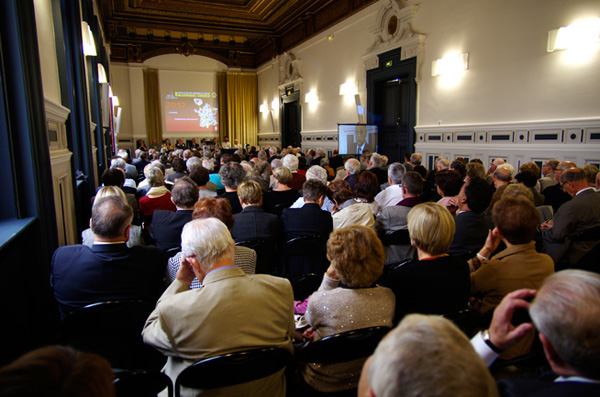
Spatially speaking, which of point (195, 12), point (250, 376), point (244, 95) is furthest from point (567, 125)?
point (244, 95)

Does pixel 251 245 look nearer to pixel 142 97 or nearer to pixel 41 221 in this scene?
pixel 41 221

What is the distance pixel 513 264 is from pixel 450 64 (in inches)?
254

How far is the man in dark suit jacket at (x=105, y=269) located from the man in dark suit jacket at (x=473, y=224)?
2.06 m

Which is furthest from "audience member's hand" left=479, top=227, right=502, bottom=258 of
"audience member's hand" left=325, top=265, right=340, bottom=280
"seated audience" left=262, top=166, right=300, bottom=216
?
"seated audience" left=262, top=166, right=300, bottom=216

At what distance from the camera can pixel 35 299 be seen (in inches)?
93.0

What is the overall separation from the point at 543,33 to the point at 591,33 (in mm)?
777

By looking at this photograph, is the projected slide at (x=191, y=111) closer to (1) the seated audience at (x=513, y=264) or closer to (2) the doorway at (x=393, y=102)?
(2) the doorway at (x=393, y=102)

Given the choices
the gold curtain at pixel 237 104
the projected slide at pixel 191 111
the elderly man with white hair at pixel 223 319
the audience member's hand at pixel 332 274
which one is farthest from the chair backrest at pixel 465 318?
the projected slide at pixel 191 111

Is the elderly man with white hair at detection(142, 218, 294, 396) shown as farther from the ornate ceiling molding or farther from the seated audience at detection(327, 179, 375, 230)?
the ornate ceiling molding

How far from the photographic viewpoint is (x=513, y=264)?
1.93 m

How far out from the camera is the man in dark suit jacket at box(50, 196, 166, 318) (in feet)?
5.93

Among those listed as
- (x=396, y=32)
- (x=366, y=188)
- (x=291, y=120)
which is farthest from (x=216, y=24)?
(x=366, y=188)

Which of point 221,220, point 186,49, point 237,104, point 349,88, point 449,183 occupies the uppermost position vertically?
point 186,49

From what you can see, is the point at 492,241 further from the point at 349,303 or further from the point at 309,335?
the point at 309,335
